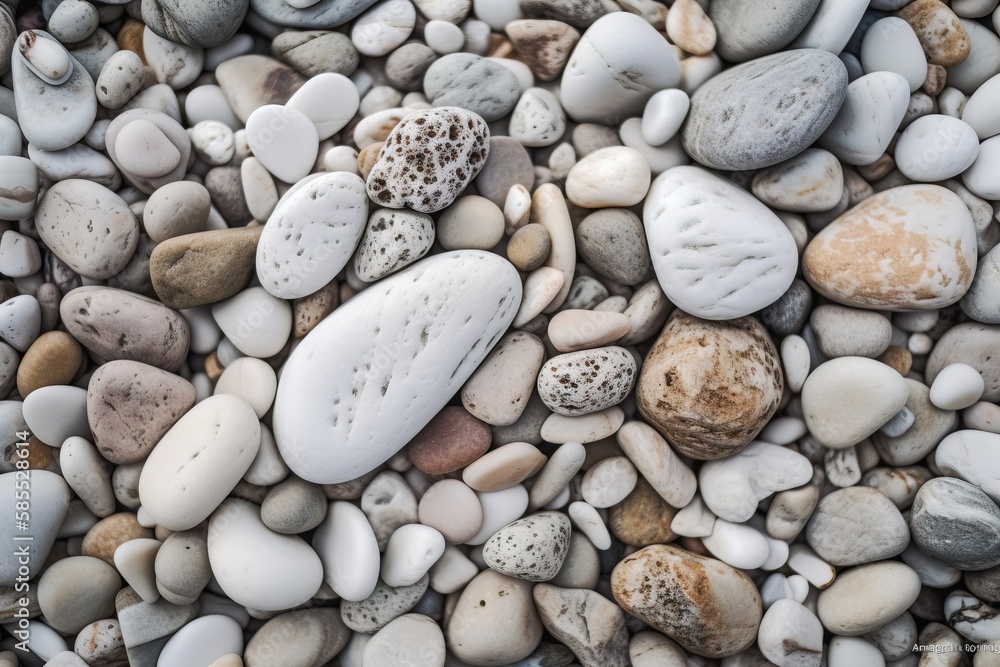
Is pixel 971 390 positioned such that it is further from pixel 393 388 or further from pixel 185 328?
pixel 185 328

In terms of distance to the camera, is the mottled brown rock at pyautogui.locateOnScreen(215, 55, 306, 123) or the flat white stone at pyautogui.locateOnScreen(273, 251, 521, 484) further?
the mottled brown rock at pyautogui.locateOnScreen(215, 55, 306, 123)

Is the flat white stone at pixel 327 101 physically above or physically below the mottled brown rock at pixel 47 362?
above

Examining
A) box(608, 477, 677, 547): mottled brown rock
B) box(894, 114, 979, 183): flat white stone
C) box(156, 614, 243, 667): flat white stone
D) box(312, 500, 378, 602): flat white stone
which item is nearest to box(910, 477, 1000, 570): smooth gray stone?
box(608, 477, 677, 547): mottled brown rock

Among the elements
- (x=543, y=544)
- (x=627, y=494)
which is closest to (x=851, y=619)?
(x=627, y=494)

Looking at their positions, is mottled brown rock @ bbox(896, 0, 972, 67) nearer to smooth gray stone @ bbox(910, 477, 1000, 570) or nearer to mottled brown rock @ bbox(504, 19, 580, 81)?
mottled brown rock @ bbox(504, 19, 580, 81)

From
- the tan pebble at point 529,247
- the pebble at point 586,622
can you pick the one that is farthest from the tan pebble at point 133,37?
the pebble at point 586,622

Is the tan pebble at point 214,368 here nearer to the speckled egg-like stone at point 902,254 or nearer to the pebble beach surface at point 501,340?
the pebble beach surface at point 501,340
